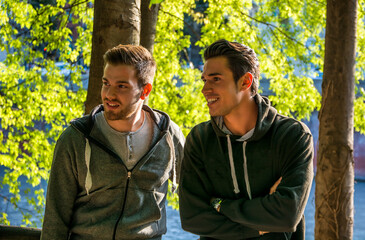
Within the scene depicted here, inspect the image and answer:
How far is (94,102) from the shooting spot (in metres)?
3.34

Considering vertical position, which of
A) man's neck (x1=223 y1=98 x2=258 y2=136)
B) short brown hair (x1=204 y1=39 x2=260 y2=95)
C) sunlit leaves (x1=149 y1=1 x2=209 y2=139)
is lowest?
man's neck (x1=223 y1=98 x2=258 y2=136)

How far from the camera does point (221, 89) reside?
2270 millimetres

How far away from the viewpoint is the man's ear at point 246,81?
A: 2.30m

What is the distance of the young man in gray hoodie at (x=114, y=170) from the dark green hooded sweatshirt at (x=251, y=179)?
10.2 inches

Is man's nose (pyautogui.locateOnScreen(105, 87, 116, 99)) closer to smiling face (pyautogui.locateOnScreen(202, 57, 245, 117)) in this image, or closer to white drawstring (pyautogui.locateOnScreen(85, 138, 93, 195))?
white drawstring (pyautogui.locateOnScreen(85, 138, 93, 195))

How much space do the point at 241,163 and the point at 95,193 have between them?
0.77 metres

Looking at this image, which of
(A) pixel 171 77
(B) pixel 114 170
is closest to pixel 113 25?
(B) pixel 114 170

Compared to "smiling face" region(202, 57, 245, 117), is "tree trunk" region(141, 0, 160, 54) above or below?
above

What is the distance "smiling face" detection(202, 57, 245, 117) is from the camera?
7.42 feet

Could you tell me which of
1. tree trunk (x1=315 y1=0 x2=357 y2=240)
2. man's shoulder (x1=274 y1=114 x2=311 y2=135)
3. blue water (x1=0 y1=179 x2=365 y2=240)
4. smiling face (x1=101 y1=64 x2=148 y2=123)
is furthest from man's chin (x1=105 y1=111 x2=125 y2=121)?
blue water (x1=0 y1=179 x2=365 y2=240)

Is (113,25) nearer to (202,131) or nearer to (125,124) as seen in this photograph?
(125,124)

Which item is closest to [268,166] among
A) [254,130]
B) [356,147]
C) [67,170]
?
[254,130]

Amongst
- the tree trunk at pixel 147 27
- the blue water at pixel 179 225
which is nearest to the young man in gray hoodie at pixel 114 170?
the tree trunk at pixel 147 27

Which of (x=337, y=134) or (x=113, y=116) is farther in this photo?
(x=337, y=134)
